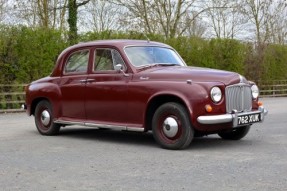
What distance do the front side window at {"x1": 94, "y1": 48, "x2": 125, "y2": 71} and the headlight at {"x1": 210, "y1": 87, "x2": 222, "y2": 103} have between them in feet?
6.08

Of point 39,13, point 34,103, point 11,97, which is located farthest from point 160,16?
point 34,103

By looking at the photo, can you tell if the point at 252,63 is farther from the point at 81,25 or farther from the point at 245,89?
the point at 245,89

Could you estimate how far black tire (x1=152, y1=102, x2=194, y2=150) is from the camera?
26.2 ft

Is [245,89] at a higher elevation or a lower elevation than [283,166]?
higher

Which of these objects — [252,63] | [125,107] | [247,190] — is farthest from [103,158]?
[252,63]

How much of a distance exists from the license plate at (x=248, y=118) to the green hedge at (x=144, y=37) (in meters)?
12.0

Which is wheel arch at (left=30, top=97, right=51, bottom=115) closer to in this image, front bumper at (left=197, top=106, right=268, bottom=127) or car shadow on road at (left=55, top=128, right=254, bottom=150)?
car shadow on road at (left=55, top=128, right=254, bottom=150)

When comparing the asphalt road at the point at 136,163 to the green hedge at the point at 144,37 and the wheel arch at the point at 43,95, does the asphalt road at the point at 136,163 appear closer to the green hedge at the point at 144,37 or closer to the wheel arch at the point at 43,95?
the wheel arch at the point at 43,95

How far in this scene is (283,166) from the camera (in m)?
6.66

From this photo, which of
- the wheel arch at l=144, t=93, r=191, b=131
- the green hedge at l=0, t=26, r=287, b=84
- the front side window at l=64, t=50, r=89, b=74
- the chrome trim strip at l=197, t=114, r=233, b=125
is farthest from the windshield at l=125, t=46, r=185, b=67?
the green hedge at l=0, t=26, r=287, b=84

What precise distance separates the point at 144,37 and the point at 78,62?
43.4 feet

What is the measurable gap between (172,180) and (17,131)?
6147 millimetres

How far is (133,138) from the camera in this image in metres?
9.75

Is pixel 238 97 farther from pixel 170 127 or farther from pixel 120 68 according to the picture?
pixel 120 68
